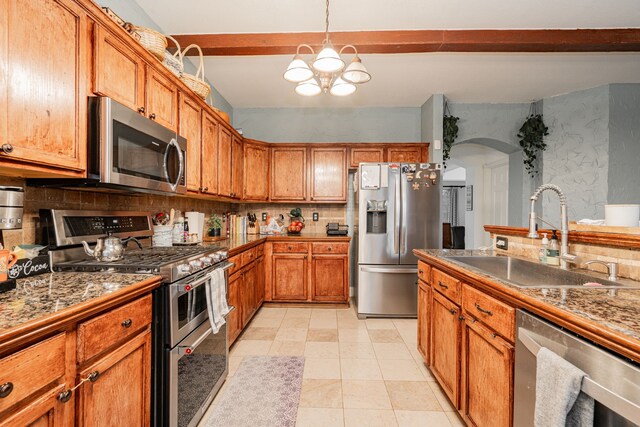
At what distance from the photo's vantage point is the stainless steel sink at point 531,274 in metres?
1.34

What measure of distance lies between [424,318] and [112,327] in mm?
2024

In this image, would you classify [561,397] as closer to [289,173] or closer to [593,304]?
[593,304]

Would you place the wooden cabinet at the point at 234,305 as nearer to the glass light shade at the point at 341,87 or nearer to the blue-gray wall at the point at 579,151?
the glass light shade at the point at 341,87

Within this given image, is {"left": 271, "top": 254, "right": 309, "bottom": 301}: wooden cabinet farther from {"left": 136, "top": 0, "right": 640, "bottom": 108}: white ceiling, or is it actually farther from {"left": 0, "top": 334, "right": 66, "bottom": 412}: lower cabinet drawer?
{"left": 0, "top": 334, "right": 66, "bottom": 412}: lower cabinet drawer

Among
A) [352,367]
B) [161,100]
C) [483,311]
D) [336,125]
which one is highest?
[336,125]

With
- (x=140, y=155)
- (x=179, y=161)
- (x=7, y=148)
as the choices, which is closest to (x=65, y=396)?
(x=7, y=148)

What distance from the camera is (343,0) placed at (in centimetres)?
231

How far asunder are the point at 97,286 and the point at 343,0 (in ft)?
7.82

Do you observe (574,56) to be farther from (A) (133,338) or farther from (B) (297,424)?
(A) (133,338)

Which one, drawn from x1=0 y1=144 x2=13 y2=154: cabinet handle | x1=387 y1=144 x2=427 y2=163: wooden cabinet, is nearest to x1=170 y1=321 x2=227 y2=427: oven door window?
x1=0 y1=144 x2=13 y2=154: cabinet handle

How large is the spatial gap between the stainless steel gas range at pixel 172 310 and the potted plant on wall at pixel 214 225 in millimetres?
1428

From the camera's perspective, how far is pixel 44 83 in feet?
4.00

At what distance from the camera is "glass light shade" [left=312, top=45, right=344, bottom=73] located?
194 cm

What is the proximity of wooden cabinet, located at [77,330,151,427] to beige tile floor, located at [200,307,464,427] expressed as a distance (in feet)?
2.04
